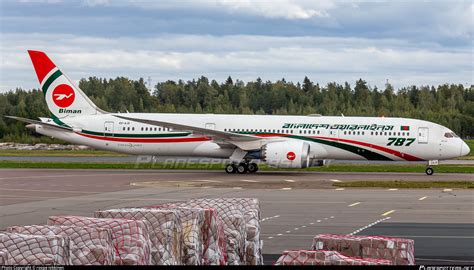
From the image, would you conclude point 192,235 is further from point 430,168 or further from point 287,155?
point 430,168

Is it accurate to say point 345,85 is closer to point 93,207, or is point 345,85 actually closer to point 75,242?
point 93,207

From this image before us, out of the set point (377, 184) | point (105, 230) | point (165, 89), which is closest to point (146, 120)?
point (377, 184)

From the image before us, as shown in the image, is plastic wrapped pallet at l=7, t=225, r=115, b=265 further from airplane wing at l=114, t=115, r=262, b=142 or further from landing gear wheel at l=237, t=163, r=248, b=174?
landing gear wheel at l=237, t=163, r=248, b=174

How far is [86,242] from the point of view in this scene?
9102 millimetres

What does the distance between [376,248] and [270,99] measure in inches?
4205

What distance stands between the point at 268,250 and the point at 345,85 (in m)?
120

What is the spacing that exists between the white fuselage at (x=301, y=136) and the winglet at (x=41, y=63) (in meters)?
3.27

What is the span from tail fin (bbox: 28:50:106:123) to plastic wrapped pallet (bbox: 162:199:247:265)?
115 feet

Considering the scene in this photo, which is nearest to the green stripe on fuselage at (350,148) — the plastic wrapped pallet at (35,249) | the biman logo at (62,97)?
the biman logo at (62,97)

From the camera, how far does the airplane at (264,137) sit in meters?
44.0

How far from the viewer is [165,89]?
130750 mm

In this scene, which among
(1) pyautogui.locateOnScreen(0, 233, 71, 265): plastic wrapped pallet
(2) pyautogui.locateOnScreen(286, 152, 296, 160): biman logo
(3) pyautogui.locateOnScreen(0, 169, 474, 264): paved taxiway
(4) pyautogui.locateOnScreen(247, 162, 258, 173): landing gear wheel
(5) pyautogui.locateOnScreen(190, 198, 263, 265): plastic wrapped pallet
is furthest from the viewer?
(4) pyautogui.locateOnScreen(247, 162, 258, 173): landing gear wheel

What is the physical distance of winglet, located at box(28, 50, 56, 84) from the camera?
46.9 metres

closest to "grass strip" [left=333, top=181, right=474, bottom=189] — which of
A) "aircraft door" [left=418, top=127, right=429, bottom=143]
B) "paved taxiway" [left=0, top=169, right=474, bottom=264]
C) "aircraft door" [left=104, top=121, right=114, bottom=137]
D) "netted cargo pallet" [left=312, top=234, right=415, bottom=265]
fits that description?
"paved taxiway" [left=0, top=169, right=474, bottom=264]
